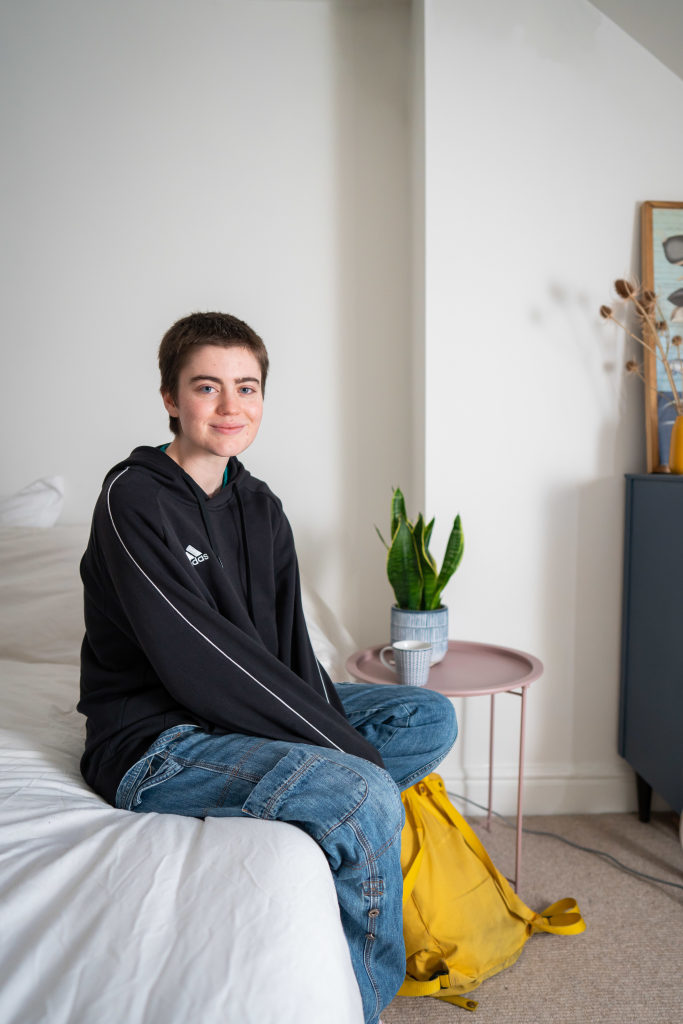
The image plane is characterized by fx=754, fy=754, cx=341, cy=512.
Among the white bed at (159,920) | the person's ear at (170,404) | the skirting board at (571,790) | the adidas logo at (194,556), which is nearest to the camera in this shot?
the white bed at (159,920)

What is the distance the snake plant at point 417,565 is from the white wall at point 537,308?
23 centimetres

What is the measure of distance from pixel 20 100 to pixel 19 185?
0.82 feet

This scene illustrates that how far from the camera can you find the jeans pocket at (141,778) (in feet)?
3.81

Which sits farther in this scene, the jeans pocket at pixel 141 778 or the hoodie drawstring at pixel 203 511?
the hoodie drawstring at pixel 203 511

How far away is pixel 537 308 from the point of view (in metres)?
2.14

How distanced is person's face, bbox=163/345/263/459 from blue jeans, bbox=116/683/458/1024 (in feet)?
1.70

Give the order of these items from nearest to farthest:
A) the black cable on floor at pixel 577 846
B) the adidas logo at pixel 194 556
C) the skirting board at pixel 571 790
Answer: the adidas logo at pixel 194 556
the black cable on floor at pixel 577 846
the skirting board at pixel 571 790

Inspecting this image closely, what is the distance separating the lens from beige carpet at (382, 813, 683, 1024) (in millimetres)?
1415

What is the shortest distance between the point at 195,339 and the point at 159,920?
95 centimetres

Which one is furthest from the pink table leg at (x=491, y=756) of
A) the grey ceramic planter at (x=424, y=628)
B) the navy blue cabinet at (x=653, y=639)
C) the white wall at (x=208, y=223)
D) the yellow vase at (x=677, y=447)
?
the yellow vase at (x=677, y=447)

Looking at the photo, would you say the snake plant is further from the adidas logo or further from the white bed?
the white bed

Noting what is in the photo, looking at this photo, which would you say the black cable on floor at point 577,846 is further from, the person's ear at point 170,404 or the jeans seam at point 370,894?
the person's ear at point 170,404

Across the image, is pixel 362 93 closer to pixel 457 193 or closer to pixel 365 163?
pixel 365 163

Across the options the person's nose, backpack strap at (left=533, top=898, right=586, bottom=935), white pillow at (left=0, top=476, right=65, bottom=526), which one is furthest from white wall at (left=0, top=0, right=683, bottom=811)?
the person's nose
